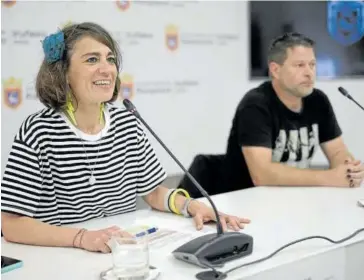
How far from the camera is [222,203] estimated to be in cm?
199

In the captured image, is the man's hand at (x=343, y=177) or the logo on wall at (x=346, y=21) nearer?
the man's hand at (x=343, y=177)

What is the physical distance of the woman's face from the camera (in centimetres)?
179

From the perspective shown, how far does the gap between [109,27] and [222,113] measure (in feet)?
2.96

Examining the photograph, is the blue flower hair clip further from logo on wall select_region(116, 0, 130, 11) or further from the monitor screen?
the monitor screen

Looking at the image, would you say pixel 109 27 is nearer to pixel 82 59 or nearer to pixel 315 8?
pixel 82 59

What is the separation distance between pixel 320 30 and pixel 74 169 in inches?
101

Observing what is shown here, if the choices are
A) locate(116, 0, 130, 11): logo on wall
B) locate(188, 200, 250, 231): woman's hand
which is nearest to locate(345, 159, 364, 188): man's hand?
locate(188, 200, 250, 231): woman's hand

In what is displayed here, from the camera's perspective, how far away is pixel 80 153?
5.76ft

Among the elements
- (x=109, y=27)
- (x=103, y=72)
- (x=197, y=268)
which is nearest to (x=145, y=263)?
(x=197, y=268)

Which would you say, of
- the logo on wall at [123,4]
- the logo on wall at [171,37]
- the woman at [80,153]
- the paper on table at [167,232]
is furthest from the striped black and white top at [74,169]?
the logo on wall at [171,37]

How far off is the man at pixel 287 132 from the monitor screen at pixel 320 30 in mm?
875

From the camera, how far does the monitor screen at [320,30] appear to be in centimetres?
360

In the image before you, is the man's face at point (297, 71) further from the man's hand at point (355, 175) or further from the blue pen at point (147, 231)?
the blue pen at point (147, 231)

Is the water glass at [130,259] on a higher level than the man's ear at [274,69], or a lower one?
lower
